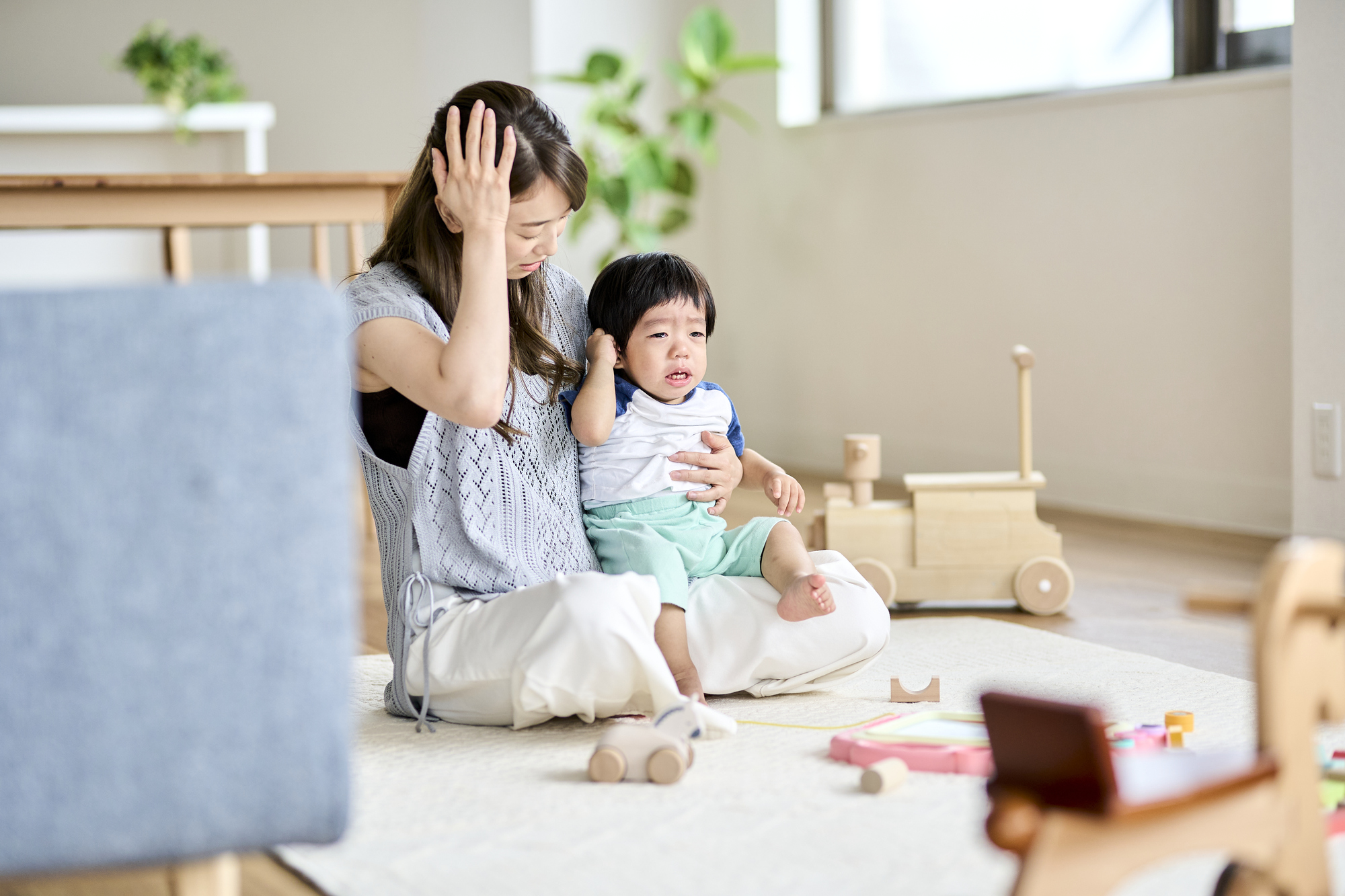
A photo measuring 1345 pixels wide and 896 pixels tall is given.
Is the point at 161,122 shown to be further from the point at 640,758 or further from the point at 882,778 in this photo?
the point at 882,778

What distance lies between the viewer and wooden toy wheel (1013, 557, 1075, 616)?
2.10 meters

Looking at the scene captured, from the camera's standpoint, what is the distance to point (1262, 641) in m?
0.83

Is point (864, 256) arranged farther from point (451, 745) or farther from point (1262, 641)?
point (1262, 641)

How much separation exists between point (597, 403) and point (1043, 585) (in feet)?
2.96

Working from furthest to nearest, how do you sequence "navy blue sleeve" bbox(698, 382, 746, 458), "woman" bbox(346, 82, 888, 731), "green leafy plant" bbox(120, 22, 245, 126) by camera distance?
"green leafy plant" bbox(120, 22, 245, 126) < "navy blue sleeve" bbox(698, 382, 746, 458) < "woman" bbox(346, 82, 888, 731)

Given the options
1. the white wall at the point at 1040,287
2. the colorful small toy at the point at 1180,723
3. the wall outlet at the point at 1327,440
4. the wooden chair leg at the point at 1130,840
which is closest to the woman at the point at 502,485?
the colorful small toy at the point at 1180,723

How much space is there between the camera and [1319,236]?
2.42m

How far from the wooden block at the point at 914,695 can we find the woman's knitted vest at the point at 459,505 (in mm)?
402

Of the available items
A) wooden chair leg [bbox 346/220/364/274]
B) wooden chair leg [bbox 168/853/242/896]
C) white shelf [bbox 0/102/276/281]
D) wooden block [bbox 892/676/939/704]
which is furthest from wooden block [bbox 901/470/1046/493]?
white shelf [bbox 0/102/276/281]

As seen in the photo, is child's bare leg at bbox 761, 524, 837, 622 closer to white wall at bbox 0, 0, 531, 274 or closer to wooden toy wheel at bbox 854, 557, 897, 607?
wooden toy wheel at bbox 854, 557, 897, 607

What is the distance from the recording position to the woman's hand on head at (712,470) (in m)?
1.62

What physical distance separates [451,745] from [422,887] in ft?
1.25

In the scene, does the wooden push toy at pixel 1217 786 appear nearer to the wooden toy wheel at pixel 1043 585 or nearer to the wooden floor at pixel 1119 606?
the wooden floor at pixel 1119 606

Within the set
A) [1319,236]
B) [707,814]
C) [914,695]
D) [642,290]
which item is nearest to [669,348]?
[642,290]
